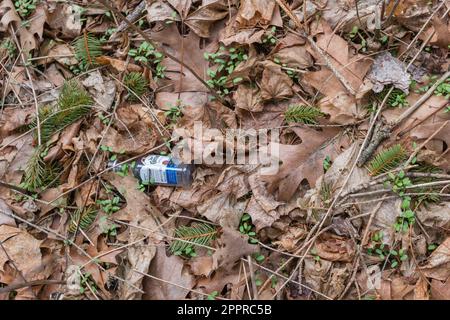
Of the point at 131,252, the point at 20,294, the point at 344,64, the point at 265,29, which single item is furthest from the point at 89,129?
the point at 344,64

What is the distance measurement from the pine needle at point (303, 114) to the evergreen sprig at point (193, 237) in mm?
654

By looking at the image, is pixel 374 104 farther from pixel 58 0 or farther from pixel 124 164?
pixel 58 0

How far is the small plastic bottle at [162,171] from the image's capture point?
2.36m

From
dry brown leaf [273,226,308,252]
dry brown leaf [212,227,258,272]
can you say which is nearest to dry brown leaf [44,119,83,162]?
dry brown leaf [212,227,258,272]

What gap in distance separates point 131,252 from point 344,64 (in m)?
1.36

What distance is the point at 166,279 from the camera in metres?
2.22

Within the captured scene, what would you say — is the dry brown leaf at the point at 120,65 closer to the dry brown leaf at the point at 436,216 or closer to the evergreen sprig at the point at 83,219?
the evergreen sprig at the point at 83,219

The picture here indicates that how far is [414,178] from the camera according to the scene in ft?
7.07

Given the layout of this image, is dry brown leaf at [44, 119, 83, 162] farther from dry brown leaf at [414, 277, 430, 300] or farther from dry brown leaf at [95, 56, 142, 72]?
dry brown leaf at [414, 277, 430, 300]

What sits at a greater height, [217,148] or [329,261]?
[217,148]

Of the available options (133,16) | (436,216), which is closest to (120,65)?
(133,16)

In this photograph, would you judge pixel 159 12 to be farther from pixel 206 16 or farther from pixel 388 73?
pixel 388 73

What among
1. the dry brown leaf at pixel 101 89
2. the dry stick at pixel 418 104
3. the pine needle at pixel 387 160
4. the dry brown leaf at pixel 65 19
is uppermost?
the dry brown leaf at pixel 65 19

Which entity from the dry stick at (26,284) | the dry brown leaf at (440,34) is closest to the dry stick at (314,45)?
the dry brown leaf at (440,34)
